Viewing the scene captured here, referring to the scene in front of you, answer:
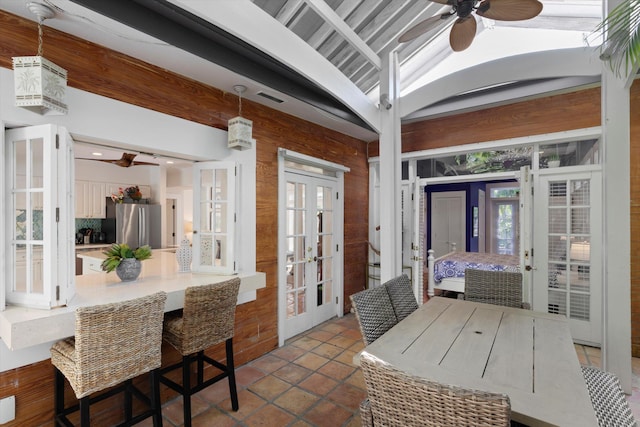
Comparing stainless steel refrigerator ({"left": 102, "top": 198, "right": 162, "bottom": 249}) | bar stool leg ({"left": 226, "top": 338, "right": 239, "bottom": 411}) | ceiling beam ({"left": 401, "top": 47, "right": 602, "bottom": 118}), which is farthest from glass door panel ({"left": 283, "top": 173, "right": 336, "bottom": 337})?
stainless steel refrigerator ({"left": 102, "top": 198, "right": 162, "bottom": 249})

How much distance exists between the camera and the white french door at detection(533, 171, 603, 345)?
326 centimetres

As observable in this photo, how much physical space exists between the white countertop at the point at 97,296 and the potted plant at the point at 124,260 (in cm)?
7

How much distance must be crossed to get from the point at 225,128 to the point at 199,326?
5.75 feet

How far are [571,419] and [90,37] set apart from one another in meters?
3.16

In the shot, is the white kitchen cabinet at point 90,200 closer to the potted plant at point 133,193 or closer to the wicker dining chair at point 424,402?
the potted plant at point 133,193

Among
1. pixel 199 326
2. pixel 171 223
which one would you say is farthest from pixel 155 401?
pixel 171 223

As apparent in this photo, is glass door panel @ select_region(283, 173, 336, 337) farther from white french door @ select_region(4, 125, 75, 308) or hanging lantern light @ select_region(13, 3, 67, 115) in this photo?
hanging lantern light @ select_region(13, 3, 67, 115)

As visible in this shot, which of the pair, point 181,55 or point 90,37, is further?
point 181,55

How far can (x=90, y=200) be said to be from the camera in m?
5.62

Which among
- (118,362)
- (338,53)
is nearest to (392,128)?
(338,53)

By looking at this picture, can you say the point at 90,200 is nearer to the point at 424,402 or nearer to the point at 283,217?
the point at 283,217

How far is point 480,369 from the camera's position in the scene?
56.7 inches

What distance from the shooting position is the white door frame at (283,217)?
3.37m

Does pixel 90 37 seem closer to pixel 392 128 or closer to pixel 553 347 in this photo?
pixel 392 128
